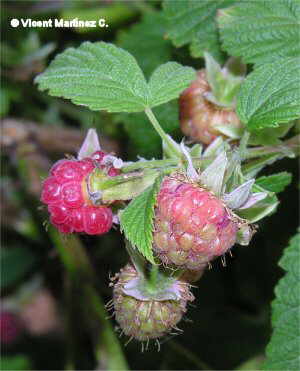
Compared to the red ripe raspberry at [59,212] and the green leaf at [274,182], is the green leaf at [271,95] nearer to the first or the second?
the green leaf at [274,182]

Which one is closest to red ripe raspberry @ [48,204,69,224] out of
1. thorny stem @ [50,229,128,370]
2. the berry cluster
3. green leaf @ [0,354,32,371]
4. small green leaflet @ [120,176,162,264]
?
the berry cluster

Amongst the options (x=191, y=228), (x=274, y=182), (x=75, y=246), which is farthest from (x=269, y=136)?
(x=75, y=246)

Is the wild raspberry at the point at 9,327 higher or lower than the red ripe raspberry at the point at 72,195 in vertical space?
lower

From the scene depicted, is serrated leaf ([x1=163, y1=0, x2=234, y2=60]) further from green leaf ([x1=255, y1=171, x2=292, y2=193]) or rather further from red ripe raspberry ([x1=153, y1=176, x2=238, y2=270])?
red ripe raspberry ([x1=153, y1=176, x2=238, y2=270])

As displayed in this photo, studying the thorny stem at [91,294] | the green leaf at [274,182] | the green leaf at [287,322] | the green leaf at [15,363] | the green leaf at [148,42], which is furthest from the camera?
the green leaf at [15,363]

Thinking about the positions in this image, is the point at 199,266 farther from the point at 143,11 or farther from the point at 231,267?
the point at 143,11

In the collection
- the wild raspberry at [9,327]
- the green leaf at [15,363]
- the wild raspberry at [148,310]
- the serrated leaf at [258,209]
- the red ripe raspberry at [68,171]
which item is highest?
the red ripe raspberry at [68,171]

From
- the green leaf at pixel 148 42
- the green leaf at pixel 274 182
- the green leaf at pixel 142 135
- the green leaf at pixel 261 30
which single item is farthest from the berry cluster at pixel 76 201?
the green leaf at pixel 148 42
